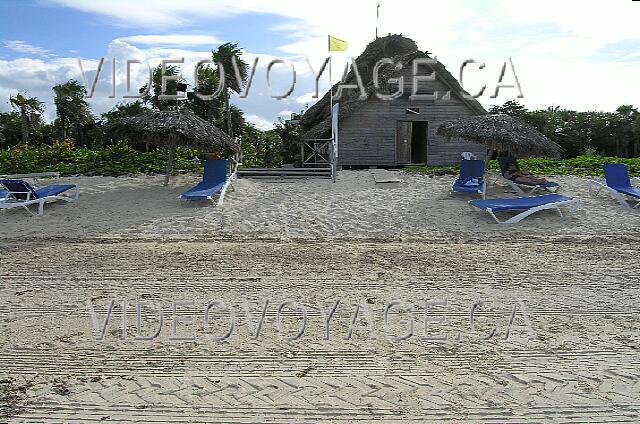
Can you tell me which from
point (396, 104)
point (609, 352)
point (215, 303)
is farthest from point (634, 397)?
point (396, 104)

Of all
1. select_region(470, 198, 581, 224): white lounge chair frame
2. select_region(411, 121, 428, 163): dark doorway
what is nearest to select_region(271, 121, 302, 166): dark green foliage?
select_region(411, 121, 428, 163): dark doorway

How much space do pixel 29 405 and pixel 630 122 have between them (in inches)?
924

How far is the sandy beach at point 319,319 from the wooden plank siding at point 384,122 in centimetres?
802

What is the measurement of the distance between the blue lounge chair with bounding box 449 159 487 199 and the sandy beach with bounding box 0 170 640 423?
148cm

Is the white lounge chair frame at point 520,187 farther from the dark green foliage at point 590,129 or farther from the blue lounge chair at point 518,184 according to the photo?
the dark green foliage at point 590,129

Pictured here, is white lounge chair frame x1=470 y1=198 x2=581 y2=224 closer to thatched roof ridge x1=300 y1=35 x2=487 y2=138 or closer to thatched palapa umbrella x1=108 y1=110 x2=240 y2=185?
thatched palapa umbrella x1=108 y1=110 x2=240 y2=185

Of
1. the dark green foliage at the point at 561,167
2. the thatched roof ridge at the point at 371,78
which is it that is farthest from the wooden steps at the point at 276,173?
the thatched roof ridge at the point at 371,78

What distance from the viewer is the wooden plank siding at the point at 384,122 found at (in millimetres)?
17172

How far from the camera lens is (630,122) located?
70.3 ft

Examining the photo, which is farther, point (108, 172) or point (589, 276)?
point (108, 172)

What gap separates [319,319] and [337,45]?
381 inches

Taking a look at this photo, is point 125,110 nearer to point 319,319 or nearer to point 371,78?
point 371,78

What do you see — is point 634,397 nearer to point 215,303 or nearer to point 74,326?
point 215,303

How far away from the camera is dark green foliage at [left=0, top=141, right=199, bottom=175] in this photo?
13.4 metres
